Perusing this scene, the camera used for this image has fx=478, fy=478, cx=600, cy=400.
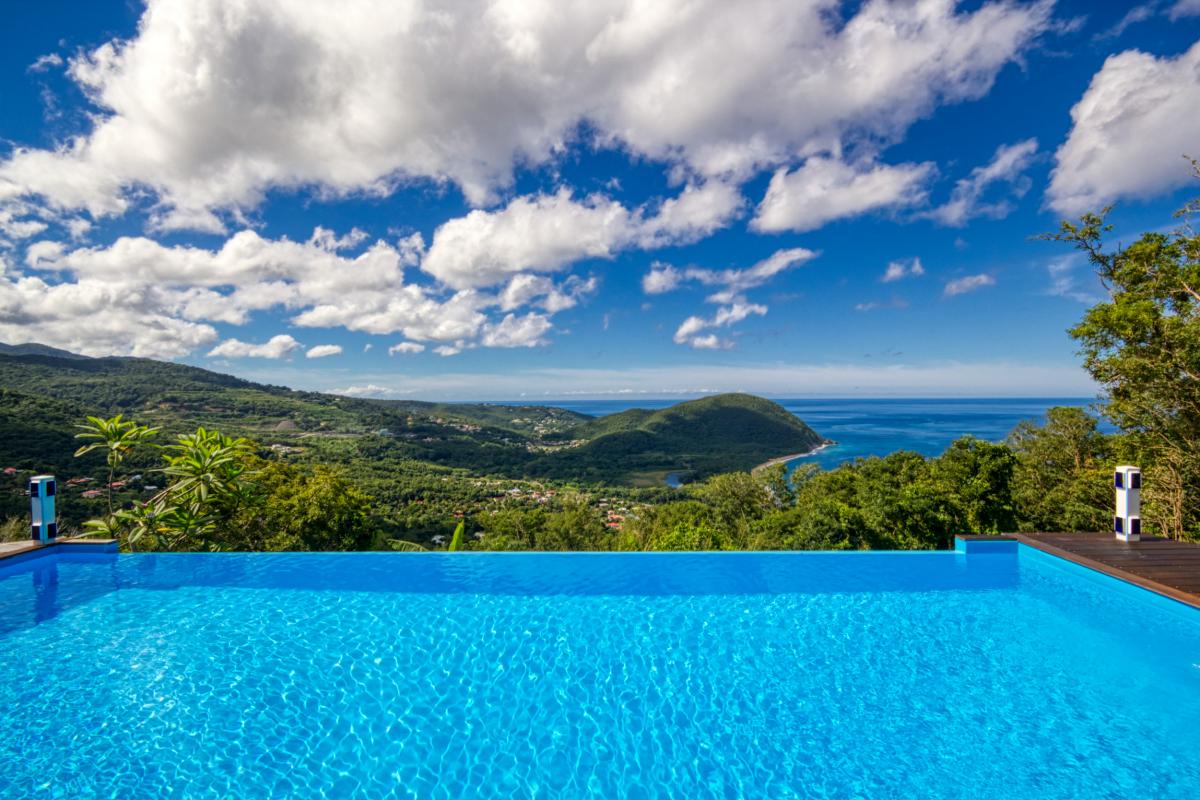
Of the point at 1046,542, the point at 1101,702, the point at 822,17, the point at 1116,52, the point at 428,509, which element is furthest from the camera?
the point at 428,509

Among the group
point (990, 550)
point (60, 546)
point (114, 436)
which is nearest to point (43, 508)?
point (60, 546)

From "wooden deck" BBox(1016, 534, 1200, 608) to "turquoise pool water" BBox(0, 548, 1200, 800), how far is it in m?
0.16

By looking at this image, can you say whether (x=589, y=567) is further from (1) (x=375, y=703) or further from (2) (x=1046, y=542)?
(2) (x=1046, y=542)

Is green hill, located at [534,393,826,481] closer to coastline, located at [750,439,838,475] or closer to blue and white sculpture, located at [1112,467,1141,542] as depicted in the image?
coastline, located at [750,439,838,475]

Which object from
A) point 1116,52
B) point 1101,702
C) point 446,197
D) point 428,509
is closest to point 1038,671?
point 1101,702

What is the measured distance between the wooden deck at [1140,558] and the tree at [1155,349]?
2563 millimetres

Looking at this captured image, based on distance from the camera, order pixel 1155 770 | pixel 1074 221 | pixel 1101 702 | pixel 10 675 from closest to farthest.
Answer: pixel 1155 770
pixel 1101 702
pixel 10 675
pixel 1074 221

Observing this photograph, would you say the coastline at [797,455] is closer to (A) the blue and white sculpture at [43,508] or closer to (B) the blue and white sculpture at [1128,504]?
(B) the blue and white sculpture at [1128,504]

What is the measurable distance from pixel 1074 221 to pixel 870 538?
8.41 meters

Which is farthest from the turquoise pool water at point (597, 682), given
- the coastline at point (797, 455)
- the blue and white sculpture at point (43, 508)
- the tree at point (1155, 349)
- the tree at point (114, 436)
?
the coastline at point (797, 455)

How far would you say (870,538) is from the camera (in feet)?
32.4

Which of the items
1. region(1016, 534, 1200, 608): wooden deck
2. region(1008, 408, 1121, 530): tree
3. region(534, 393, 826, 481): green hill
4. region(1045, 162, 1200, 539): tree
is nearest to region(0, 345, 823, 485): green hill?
region(534, 393, 826, 481): green hill

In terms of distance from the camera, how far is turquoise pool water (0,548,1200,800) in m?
3.03

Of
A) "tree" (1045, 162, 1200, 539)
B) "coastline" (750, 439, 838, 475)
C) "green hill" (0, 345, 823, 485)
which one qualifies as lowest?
"coastline" (750, 439, 838, 475)
